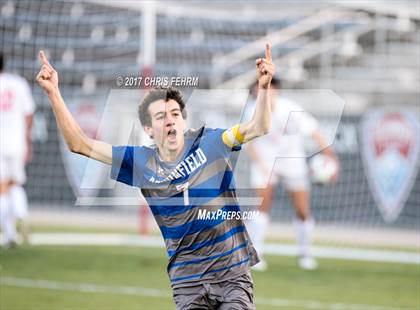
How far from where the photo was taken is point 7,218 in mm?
12367

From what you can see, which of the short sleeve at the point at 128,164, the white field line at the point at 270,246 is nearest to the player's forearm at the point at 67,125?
the short sleeve at the point at 128,164

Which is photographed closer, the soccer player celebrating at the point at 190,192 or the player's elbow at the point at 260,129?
the player's elbow at the point at 260,129

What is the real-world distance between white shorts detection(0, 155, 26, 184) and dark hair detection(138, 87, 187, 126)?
7121 mm

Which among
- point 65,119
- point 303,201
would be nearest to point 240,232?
point 65,119

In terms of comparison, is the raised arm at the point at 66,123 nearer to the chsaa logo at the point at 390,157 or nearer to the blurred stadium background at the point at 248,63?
the blurred stadium background at the point at 248,63

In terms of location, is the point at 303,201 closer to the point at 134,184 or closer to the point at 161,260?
the point at 161,260

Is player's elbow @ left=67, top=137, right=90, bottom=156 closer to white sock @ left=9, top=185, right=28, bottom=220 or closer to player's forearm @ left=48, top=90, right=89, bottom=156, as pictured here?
player's forearm @ left=48, top=90, right=89, bottom=156

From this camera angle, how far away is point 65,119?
528cm

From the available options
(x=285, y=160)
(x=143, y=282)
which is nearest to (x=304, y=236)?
(x=285, y=160)

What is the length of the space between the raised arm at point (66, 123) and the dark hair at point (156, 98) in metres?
0.26

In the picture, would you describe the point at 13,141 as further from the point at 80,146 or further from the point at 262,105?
the point at 262,105

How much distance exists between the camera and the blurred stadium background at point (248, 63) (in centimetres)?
1380

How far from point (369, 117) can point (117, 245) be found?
12.9 ft

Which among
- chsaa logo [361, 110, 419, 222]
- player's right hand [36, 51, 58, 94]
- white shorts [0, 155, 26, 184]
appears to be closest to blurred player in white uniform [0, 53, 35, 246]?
white shorts [0, 155, 26, 184]
